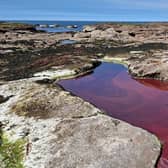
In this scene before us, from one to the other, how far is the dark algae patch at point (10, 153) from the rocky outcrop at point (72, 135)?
22.1 inches

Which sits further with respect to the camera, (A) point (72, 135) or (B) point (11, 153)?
(A) point (72, 135)

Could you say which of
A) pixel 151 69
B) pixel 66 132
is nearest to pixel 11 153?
pixel 66 132

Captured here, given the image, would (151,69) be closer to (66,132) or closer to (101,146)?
(66,132)

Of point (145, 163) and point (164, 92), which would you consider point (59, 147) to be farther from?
point (164, 92)

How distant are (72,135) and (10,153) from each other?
5113 millimetres

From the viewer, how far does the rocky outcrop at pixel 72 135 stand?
26.2 metres

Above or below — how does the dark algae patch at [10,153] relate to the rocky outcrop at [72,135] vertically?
below

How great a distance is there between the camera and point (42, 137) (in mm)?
29984

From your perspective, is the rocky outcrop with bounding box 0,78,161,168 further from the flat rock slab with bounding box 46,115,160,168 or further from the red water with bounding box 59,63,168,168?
the red water with bounding box 59,63,168,168

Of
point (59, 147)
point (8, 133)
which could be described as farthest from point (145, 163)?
point (8, 133)

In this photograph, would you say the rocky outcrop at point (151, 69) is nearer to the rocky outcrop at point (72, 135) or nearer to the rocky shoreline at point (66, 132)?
the rocky shoreline at point (66, 132)

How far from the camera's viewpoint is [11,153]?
92.2 ft

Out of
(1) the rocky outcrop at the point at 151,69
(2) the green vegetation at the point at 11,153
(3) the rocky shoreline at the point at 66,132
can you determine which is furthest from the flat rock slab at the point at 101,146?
(1) the rocky outcrop at the point at 151,69

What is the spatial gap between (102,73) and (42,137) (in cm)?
3377
